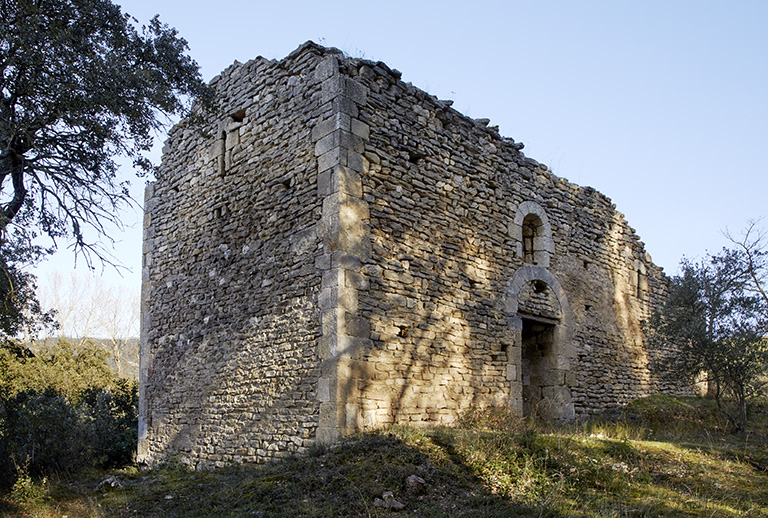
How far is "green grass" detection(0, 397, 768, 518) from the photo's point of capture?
5707 mm

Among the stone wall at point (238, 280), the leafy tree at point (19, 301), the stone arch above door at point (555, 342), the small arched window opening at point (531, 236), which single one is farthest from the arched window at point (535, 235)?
the leafy tree at point (19, 301)

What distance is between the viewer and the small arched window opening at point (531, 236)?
11229 millimetres

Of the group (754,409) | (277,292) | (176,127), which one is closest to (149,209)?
(176,127)

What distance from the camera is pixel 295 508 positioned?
576 cm

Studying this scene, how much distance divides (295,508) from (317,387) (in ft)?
6.56

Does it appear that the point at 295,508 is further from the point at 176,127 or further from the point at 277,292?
the point at 176,127

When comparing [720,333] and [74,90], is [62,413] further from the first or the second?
[720,333]

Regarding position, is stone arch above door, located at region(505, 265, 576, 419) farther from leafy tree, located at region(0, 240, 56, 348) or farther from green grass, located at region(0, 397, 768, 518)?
leafy tree, located at region(0, 240, 56, 348)

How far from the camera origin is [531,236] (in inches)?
450

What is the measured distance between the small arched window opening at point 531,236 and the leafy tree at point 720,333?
11.7 feet

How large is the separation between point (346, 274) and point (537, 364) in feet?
17.4

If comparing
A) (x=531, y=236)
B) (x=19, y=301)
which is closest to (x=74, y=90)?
(x=19, y=301)

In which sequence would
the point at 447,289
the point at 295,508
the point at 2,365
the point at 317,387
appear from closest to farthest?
the point at 295,508, the point at 317,387, the point at 447,289, the point at 2,365

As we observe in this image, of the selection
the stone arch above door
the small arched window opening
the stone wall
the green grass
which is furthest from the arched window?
the stone wall
